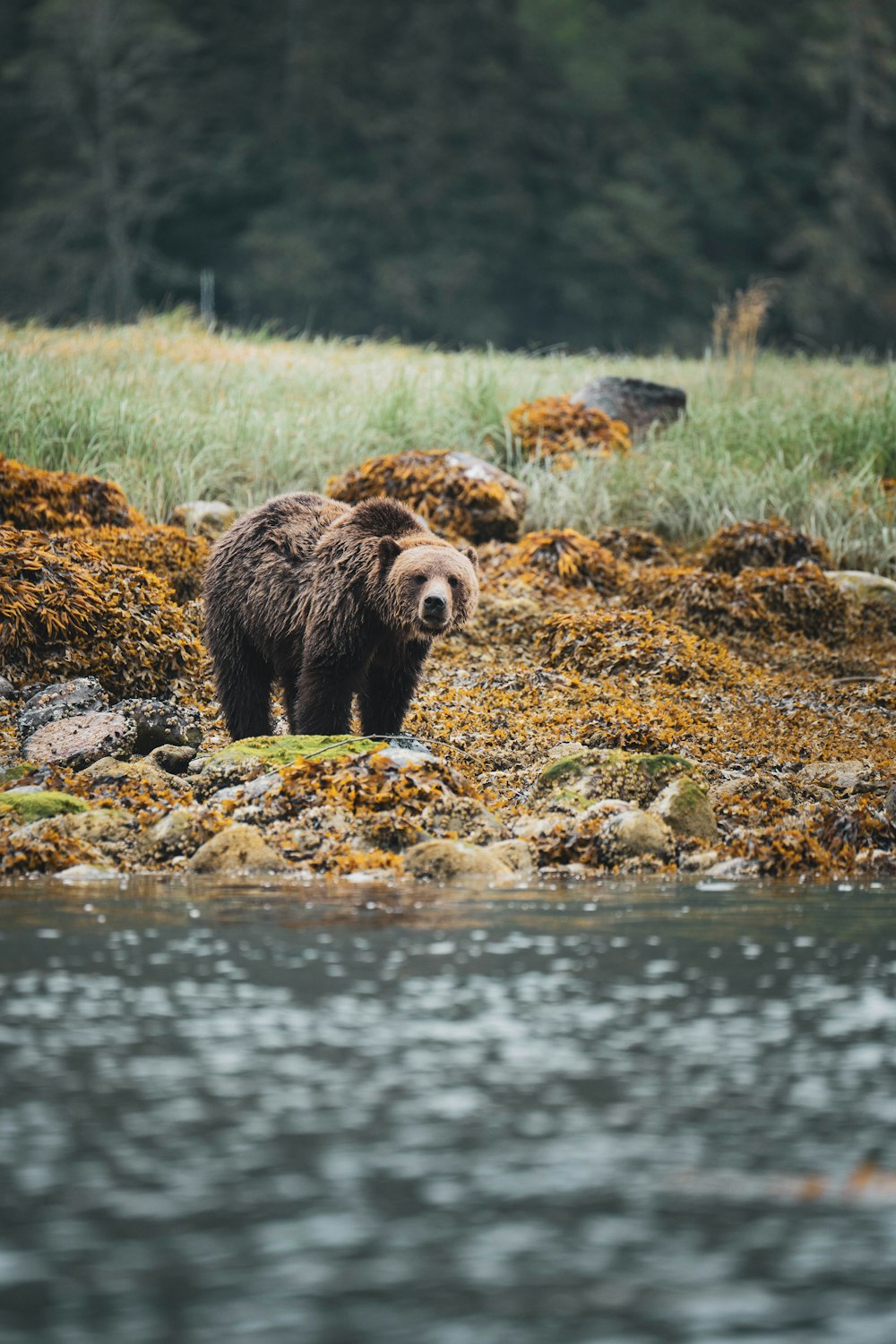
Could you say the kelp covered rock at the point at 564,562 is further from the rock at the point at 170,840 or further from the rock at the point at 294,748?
the rock at the point at 170,840

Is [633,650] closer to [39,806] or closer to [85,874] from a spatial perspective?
[39,806]

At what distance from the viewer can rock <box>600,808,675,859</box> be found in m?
5.02

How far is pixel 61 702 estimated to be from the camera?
22.2 ft

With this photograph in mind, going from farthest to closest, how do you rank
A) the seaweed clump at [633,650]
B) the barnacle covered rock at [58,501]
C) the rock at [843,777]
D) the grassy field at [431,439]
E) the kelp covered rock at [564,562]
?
the grassy field at [431,439] < the kelp covered rock at [564,562] < the barnacle covered rock at [58,501] < the seaweed clump at [633,650] < the rock at [843,777]

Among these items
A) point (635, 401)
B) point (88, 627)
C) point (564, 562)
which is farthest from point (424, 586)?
point (635, 401)

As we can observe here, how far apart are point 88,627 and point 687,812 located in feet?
11.4

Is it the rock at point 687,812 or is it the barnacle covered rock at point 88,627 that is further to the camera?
the barnacle covered rock at point 88,627

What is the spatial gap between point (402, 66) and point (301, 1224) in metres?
29.9

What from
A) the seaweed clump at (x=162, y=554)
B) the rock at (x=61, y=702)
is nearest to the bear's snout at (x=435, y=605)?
the rock at (x=61, y=702)

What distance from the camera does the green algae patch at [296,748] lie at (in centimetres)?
550

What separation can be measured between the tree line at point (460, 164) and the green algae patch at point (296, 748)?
21.9m

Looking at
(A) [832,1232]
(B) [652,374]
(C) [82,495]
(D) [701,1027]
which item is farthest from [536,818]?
(B) [652,374]

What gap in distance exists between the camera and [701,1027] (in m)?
2.91

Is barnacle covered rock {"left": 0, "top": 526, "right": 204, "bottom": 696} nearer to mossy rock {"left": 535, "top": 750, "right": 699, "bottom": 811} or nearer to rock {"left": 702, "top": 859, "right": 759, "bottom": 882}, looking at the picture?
mossy rock {"left": 535, "top": 750, "right": 699, "bottom": 811}
